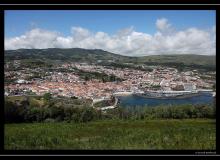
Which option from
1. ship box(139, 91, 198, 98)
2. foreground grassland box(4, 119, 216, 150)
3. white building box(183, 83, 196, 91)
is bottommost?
foreground grassland box(4, 119, 216, 150)

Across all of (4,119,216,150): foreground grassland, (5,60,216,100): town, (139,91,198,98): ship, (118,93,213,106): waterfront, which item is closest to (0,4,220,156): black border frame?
(4,119,216,150): foreground grassland

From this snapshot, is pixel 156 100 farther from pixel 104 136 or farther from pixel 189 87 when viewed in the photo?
pixel 104 136

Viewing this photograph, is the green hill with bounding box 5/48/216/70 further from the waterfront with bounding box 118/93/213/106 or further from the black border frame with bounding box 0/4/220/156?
the black border frame with bounding box 0/4/220/156

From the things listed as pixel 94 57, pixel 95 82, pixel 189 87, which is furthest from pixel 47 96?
pixel 189 87

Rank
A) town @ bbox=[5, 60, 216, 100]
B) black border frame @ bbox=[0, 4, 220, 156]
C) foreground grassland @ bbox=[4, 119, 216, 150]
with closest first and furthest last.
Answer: black border frame @ bbox=[0, 4, 220, 156]
foreground grassland @ bbox=[4, 119, 216, 150]
town @ bbox=[5, 60, 216, 100]

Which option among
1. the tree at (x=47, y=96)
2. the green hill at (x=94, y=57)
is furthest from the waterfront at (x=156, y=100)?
the tree at (x=47, y=96)

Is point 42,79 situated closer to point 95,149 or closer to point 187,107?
point 95,149
